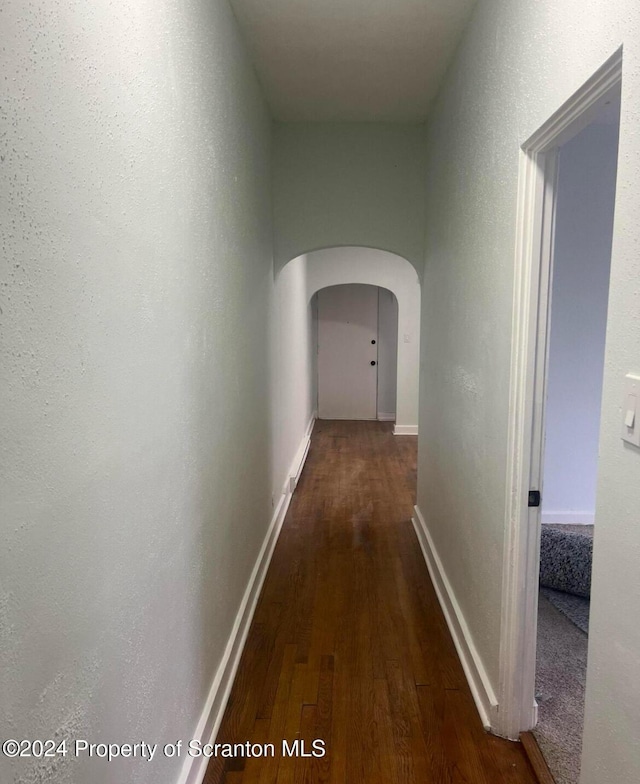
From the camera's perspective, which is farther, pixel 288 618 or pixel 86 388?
pixel 288 618

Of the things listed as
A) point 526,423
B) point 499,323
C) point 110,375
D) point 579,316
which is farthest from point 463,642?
point 579,316

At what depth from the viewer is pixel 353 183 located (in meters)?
3.60

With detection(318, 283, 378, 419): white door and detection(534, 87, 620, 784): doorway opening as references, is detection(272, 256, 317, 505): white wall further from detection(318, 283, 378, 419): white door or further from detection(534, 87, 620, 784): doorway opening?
detection(534, 87, 620, 784): doorway opening

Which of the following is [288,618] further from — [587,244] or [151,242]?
[587,244]

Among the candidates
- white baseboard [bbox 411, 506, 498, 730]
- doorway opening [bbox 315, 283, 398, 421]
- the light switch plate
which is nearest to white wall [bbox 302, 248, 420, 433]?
doorway opening [bbox 315, 283, 398, 421]

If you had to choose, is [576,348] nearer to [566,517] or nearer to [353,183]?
[566,517]

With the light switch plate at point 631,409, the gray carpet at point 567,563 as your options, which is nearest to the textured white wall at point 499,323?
the light switch plate at point 631,409

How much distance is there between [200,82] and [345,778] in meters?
2.34

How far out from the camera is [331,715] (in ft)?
6.77

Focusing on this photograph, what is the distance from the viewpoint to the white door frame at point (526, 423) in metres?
1.67

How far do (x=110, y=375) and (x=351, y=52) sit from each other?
228 cm

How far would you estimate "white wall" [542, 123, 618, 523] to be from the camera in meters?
3.54

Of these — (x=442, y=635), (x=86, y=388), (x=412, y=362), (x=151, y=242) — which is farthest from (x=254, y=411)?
(x=412, y=362)

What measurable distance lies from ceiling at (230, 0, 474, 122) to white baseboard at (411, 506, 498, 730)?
2631 millimetres
